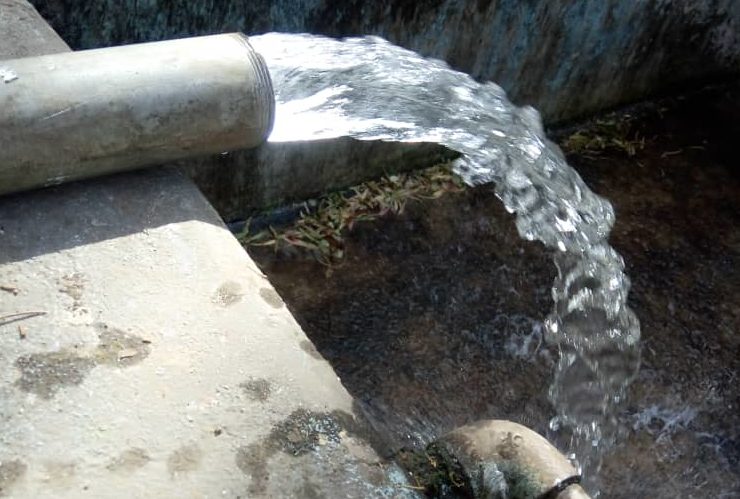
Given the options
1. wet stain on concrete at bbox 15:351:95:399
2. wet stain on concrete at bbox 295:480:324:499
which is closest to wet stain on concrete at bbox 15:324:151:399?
wet stain on concrete at bbox 15:351:95:399

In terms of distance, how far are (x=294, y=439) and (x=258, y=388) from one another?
153 mm

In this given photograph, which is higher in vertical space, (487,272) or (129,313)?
(129,313)

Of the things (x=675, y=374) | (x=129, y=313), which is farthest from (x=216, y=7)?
(x=675, y=374)

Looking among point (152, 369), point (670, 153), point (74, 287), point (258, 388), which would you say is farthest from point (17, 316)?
point (670, 153)

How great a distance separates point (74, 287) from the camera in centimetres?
214

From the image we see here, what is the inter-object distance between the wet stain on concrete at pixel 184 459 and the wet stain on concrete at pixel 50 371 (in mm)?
283

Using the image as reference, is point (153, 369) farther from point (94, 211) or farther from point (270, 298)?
point (94, 211)

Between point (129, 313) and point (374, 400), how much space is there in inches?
64.5

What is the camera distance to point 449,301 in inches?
161

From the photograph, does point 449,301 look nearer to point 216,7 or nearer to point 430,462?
point 216,7

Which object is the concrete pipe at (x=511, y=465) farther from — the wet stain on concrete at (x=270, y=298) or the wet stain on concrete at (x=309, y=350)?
the wet stain on concrete at (x=270, y=298)

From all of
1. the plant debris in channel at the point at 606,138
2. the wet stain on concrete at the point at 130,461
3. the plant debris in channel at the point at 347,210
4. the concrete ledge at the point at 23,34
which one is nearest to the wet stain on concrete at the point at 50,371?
the wet stain on concrete at the point at 130,461

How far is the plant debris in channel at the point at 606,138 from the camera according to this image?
5290 mm

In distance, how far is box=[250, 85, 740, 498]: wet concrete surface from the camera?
3619 millimetres
